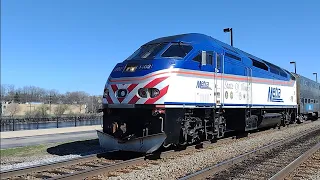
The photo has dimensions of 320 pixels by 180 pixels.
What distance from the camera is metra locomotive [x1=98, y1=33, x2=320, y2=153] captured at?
9812 millimetres

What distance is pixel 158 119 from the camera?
9.82 meters

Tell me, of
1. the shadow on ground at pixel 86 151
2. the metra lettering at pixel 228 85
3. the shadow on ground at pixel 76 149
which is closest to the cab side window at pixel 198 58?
the metra lettering at pixel 228 85

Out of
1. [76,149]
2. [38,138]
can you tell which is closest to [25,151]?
[76,149]

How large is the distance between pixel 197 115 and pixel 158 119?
2.11 m

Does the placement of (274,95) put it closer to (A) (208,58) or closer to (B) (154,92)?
(A) (208,58)

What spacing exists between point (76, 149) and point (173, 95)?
5.42 meters

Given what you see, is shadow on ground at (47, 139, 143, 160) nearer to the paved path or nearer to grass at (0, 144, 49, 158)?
grass at (0, 144, 49, 158)

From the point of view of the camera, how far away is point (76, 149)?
43.9 feet

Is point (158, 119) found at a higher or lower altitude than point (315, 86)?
lower

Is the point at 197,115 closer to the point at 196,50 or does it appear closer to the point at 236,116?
the point at 196,50

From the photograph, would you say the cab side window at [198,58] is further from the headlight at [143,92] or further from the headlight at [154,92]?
the headlight at [143,92]

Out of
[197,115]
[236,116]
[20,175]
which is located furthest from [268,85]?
[20,175]

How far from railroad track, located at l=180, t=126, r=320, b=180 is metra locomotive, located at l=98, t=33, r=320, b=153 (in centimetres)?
189

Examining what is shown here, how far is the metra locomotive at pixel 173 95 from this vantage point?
981 cm
